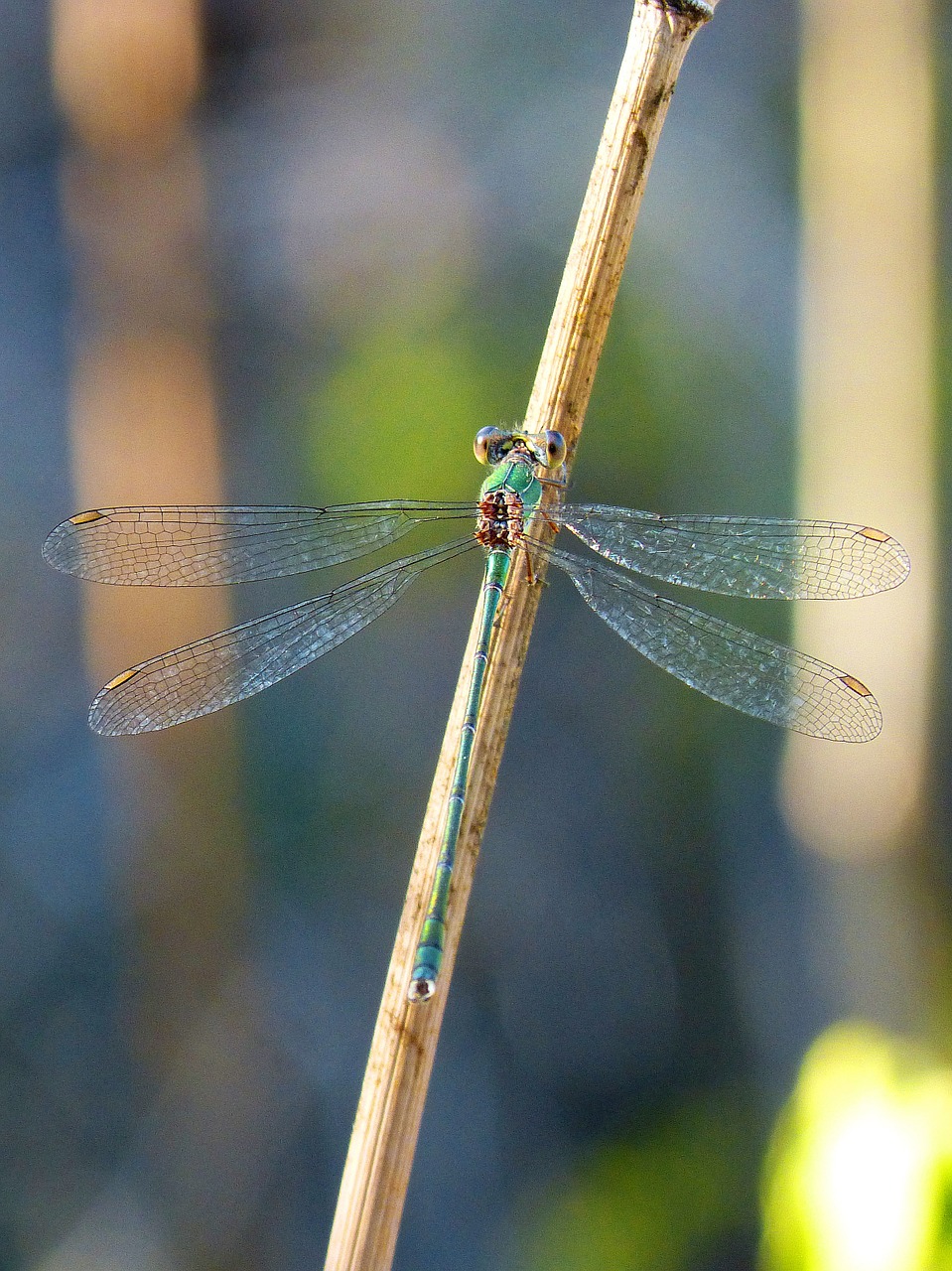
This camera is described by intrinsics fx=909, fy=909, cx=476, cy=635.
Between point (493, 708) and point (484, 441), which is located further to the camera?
point (484, 441)

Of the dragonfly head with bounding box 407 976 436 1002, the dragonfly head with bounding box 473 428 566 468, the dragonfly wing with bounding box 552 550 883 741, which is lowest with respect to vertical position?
the dragonfly head with bounding box 407 976 436 1002

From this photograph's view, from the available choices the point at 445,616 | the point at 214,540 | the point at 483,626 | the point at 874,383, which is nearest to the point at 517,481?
the point at 483,626

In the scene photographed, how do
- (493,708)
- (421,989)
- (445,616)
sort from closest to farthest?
(421,989), (493,708), (445,616)

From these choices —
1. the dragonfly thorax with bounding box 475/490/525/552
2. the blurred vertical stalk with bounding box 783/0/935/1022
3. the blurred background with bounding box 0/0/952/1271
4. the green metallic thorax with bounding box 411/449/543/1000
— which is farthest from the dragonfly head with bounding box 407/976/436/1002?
the blurred vertical stalk with bounding box 783/0/935/1022

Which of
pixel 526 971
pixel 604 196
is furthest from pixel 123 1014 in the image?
pixel 604 196

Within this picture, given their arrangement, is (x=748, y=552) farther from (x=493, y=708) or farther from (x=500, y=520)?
(x=493, y=708)

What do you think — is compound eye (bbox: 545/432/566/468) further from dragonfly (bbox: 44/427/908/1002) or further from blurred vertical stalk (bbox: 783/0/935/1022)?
blurred vertical stalk (bbox: 783/0/935/1022)
